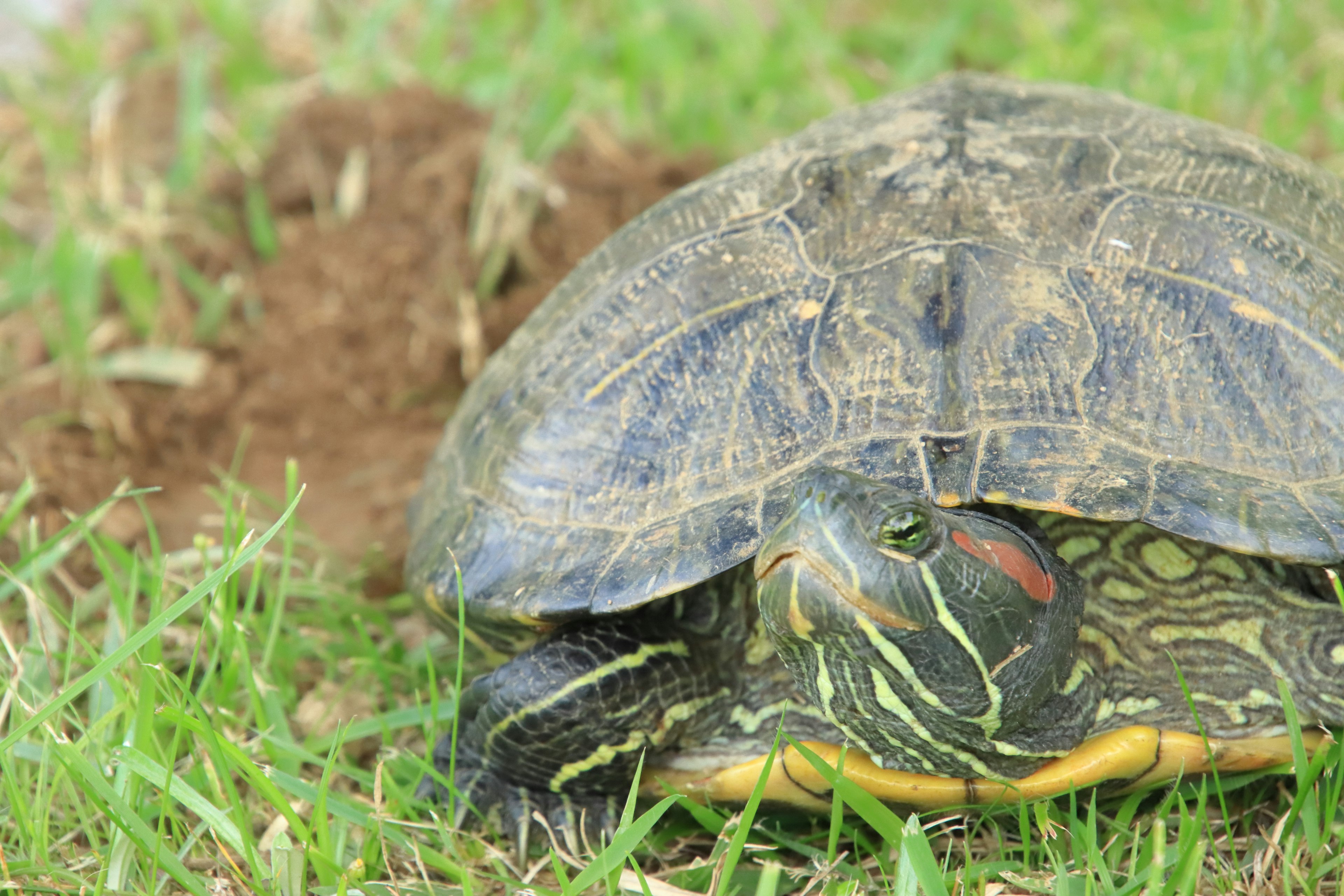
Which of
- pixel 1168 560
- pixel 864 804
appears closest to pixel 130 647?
pixel 864 804

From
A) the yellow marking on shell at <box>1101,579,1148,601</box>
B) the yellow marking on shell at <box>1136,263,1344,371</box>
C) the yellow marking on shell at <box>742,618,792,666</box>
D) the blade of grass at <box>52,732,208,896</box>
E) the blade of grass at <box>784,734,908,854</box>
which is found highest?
the yellow marking on shell at <box>1136,263,1344,371</box>

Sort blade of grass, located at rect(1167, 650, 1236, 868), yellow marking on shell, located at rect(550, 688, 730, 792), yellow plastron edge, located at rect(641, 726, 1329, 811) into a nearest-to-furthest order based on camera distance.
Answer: blade of grass, located at rect(1167, 650, 1236, 868), yellow plastron edge, located at rect(641, 726, 1329, 811), yellow marking on shell, located at rect(550, 688, 730, 792)

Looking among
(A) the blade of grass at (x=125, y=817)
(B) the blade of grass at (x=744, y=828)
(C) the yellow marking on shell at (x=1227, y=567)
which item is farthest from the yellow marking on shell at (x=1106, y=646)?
(A) the blade of grass at (x=125, y=817)

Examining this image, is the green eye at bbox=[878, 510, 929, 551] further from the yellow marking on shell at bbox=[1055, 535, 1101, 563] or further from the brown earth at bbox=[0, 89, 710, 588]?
the brown earth at bbox=[0, 89, 710, 588]

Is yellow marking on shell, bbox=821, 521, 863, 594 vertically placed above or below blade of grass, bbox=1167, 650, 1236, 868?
above

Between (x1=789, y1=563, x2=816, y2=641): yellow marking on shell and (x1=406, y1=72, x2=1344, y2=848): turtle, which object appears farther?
(x1=406, y1=72, x2=1344, y2=848): turtle

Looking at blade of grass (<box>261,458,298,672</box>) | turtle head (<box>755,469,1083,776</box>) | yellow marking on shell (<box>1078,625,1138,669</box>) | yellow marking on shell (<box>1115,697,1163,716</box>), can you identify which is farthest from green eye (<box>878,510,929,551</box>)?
blade of grass (<box>261,458,298,672</box>)

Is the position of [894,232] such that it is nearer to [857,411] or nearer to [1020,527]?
[857,411]

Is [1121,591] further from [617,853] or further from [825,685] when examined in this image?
[617,853]

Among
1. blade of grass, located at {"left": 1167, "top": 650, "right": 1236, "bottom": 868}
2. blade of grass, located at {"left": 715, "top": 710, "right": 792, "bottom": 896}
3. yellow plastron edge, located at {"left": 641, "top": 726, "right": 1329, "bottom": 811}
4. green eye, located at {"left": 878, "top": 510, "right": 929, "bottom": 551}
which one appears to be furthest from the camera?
yellow plastron edge, located at {"left": 641, "top": 726, "right": 1329, "bottom": 811}

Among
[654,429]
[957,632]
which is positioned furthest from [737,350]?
[957,632]
